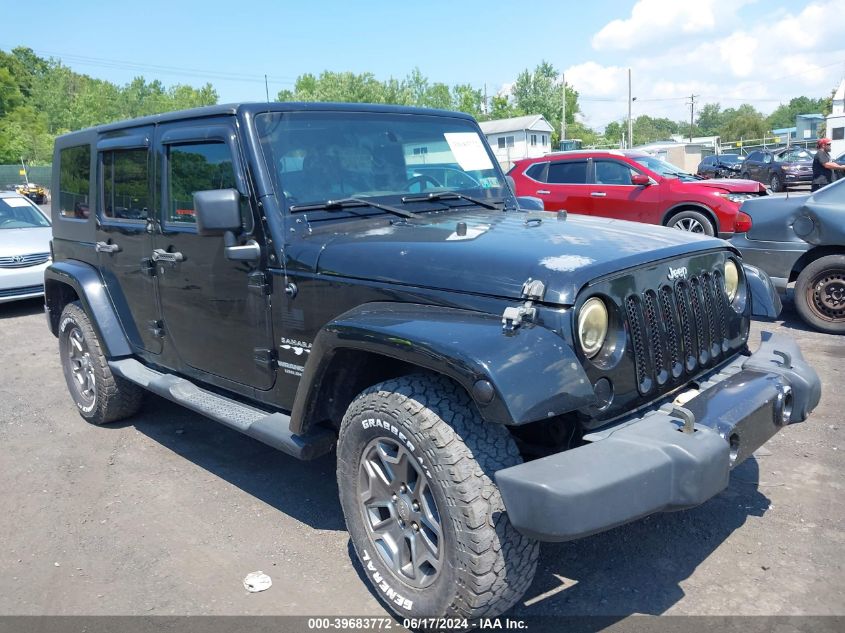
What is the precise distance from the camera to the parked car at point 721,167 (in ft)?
96.2

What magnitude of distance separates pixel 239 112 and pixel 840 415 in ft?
13.5

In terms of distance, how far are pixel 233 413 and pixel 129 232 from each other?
4.91 feet

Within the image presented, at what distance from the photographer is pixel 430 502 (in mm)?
2693

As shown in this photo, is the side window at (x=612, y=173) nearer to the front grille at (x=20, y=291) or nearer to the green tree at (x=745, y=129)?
the front grille at (x=20, y=291)

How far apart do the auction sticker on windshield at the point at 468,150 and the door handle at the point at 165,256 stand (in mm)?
1620

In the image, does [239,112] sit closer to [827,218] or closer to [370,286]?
[370,286]

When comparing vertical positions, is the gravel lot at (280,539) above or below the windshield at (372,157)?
below

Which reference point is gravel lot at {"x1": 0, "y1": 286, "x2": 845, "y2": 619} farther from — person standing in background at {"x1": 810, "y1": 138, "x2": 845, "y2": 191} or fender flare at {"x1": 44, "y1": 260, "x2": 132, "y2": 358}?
person standing in background at {"x1": 810, "y1": 138, "x2": 845, "y2": 191}

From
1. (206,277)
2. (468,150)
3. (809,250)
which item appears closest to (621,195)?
(809,250)

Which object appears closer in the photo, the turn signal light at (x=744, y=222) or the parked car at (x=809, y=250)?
the parked car at (x=809, y=250)

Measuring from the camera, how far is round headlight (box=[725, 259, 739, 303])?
A: 348 centimetres

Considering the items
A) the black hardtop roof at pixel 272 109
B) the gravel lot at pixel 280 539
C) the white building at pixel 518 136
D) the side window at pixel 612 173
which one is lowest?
the gravel lot at pixel 280 539

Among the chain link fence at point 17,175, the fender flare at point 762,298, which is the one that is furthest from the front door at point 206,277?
the chain link fence at point 17,175

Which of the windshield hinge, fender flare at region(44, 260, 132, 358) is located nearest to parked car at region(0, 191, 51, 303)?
fender flare at region(44, 260, 132, 358)
